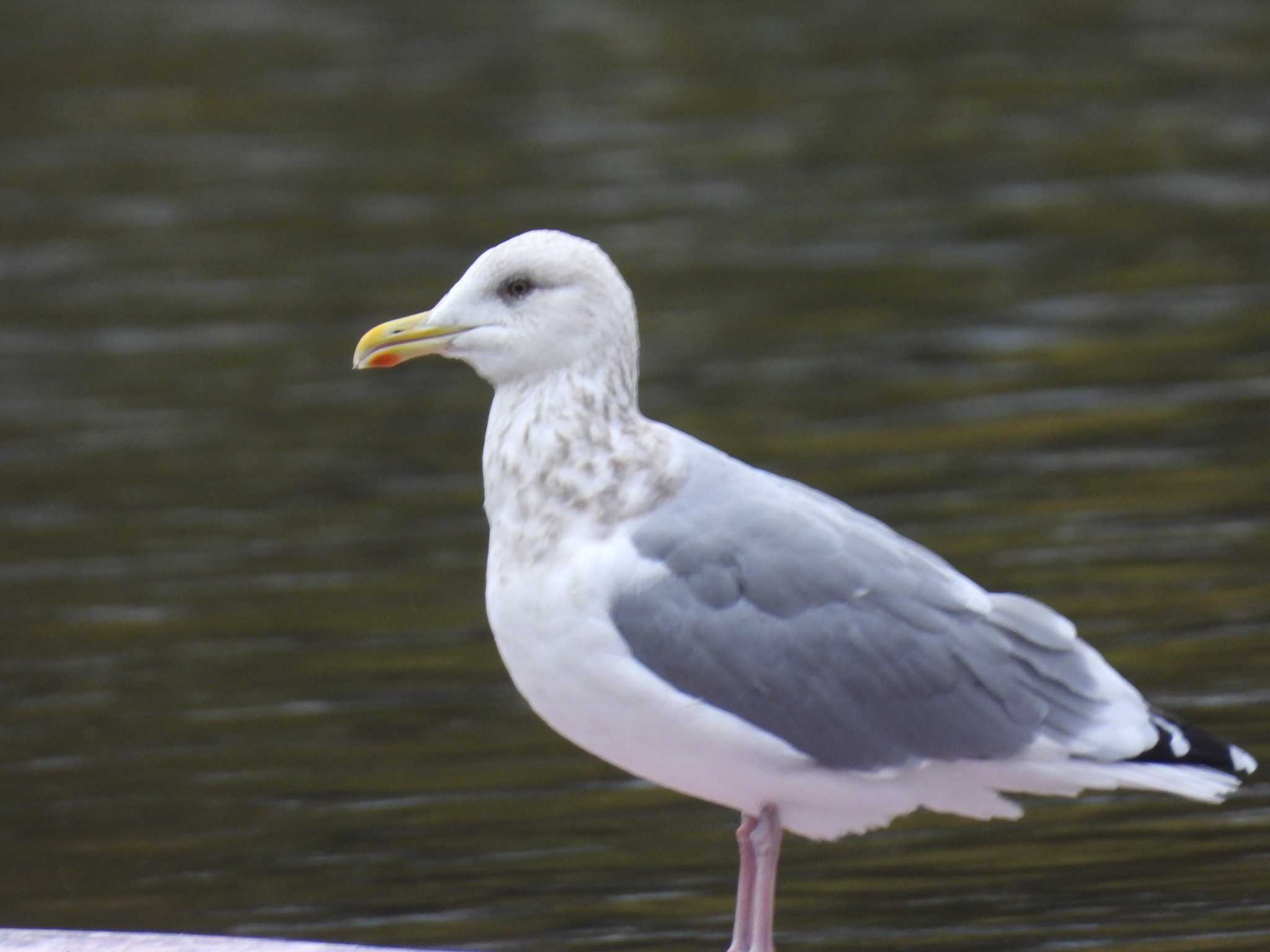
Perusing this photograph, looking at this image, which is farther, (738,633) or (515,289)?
(515,289)

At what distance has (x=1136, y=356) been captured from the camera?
36.8ft

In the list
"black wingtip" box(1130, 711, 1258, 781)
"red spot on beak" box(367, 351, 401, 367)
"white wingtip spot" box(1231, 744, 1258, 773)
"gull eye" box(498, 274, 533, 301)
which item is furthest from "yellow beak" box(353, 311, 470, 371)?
"white wingtip spot" box(1231, 744, 1258, 773)

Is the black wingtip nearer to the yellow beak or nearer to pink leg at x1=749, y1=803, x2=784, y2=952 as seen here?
pink leg at x1=749, y1=803, x2=784, y2=952

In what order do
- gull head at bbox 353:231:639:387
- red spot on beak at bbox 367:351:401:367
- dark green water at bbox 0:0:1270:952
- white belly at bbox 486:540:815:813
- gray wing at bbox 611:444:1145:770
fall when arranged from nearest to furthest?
white belly at bbox 486:540:815:813 → gray wing at bbox 611:444:1145:770 → gull head at bbox 353:231:639:387 → red spot on beak at bbox 367:351:401:367 → dark green water at bbox 0:0:1270:952

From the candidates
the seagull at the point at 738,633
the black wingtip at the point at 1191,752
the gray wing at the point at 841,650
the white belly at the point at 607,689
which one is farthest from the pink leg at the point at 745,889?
the black wingtip at the point at 1191,752

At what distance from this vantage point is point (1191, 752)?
512cm

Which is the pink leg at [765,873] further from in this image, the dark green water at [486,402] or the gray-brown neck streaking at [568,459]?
the dark green water at [486,402]

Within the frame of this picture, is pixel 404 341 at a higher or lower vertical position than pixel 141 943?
higher

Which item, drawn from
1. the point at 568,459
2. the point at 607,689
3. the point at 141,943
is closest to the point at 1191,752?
the point at 607,689

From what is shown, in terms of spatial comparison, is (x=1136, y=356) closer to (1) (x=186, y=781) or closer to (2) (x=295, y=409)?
(2) (x=295, y=409)

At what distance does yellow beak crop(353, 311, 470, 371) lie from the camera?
5.36 m

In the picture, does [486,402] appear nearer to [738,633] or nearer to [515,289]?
[515,289]

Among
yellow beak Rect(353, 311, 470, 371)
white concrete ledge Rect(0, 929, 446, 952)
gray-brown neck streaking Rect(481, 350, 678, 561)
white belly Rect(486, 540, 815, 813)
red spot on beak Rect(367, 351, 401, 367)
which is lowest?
white concrete ledge Rect(0, 929, 446, 952)

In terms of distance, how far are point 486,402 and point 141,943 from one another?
645 centimetres
